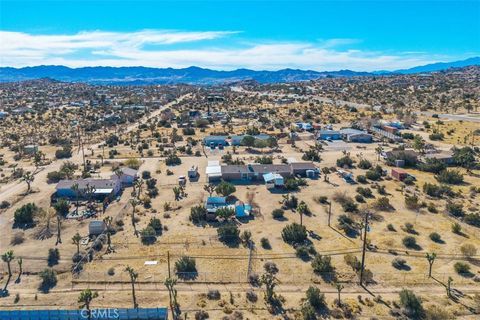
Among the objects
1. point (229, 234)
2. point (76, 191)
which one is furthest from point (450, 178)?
point (76, 191)

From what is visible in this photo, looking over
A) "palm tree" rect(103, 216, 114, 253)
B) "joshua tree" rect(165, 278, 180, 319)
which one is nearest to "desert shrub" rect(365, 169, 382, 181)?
"palm tree" rect(103, 216, 114, 253)

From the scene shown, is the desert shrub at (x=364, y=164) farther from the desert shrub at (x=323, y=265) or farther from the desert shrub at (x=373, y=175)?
the desert shrub at (x=323, y=265)

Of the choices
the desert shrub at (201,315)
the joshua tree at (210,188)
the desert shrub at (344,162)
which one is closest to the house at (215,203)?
the joshua tree at (210,188)

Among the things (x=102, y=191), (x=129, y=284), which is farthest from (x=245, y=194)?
(x=129, y=284)

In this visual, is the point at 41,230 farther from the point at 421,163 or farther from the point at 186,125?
the point at 186,125

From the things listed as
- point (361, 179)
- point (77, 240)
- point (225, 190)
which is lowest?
point (77, 240)

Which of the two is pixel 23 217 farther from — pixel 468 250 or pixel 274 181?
pixel 468 250
